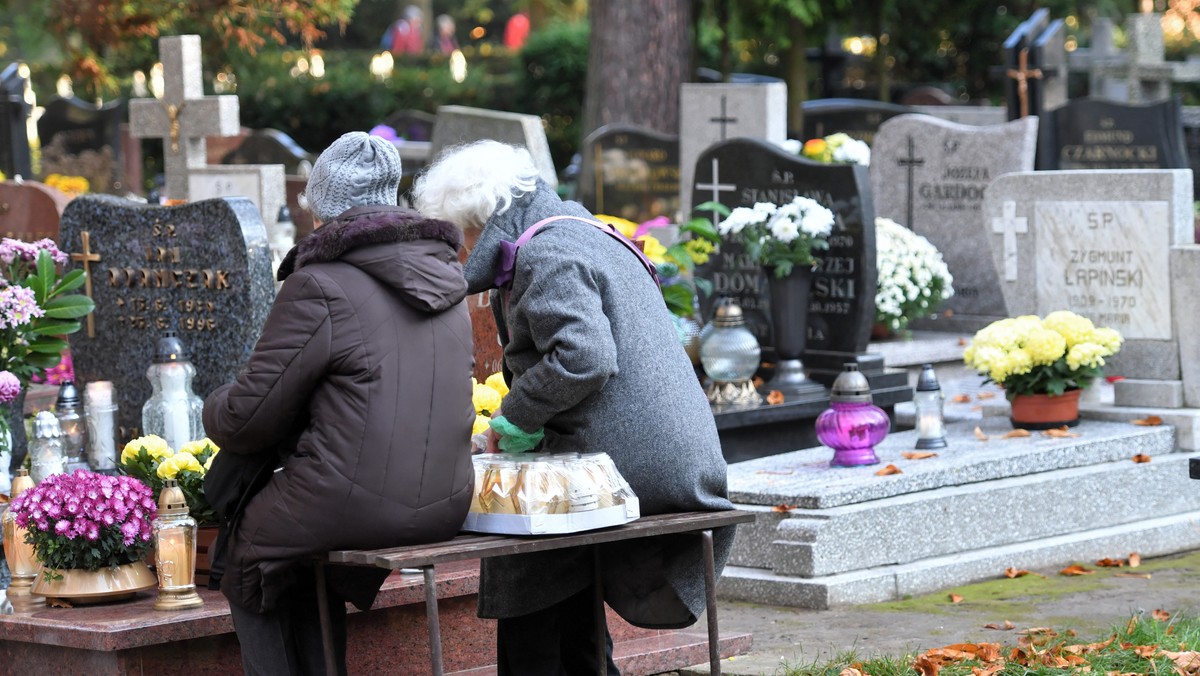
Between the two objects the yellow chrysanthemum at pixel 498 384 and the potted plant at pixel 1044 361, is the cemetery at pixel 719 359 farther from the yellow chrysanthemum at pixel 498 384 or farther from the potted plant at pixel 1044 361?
the yellow chrysanthemum at pixel 498 384

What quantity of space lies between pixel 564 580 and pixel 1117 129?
9.94m

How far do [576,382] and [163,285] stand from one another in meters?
2.91

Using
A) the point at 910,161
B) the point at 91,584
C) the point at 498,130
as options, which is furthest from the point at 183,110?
the point at 91,584

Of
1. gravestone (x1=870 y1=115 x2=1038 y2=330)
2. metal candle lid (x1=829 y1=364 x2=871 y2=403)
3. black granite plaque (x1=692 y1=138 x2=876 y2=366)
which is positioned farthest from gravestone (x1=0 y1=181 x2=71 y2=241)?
metal candle lid (x1=829 y1=364 x2=871 y2=403)

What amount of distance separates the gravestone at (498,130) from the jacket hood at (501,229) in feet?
17.8

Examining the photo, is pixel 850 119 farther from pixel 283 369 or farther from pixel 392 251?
pixel 283 369

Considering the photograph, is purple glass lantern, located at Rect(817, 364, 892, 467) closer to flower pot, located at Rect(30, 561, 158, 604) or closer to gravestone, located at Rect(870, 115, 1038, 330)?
flower pot, located at Rect(30, 561, 158, 604)

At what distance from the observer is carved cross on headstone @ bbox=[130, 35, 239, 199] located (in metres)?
11.1

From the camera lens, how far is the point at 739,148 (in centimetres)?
888

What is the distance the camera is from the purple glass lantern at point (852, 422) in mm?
6875

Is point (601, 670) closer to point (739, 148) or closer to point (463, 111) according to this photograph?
point (739, 148)

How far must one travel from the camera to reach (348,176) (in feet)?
13.0

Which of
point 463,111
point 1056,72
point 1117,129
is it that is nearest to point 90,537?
point 463,111

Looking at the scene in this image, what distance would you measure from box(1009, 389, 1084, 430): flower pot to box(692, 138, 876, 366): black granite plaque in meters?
0.94
